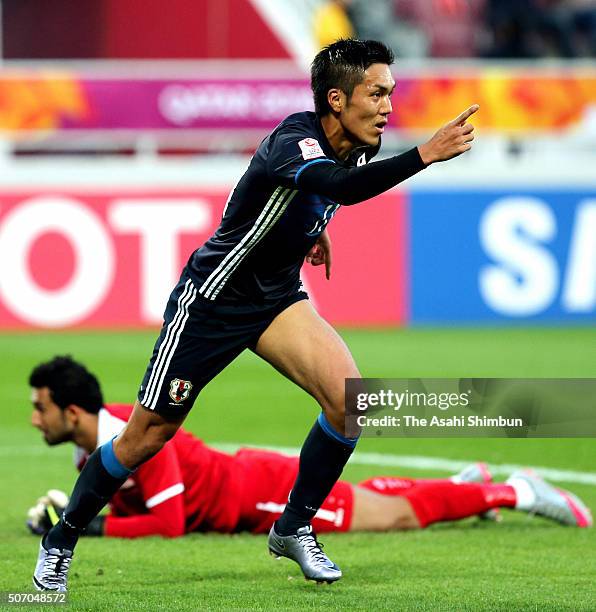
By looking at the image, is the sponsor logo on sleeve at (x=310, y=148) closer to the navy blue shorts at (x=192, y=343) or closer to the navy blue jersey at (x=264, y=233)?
the navy blue jersey at (x=264, y=233)

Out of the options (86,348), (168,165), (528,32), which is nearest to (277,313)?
(86,348)

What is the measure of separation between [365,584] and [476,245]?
36.5ft

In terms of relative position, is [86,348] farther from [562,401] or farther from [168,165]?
[562,401]

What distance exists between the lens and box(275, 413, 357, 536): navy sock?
5.61 m

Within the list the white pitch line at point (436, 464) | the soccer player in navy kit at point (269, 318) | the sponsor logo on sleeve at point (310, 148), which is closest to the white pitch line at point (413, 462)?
the white pitch line at point (436, 464)

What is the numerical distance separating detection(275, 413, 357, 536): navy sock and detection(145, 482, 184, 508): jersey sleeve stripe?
742 millimetres

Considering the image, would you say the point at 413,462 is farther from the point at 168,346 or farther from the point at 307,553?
the point at 168,346

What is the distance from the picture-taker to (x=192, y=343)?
5543 mm

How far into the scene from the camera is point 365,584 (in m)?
5.62

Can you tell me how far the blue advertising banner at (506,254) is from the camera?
16.4 m

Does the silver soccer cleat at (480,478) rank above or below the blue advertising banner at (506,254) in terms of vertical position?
below

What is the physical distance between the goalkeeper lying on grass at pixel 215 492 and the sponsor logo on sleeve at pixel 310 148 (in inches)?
69.6

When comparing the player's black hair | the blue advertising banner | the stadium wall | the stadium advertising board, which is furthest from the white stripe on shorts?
the stadium advertising board

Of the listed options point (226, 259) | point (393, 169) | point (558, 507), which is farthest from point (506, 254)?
point (393, 169)
